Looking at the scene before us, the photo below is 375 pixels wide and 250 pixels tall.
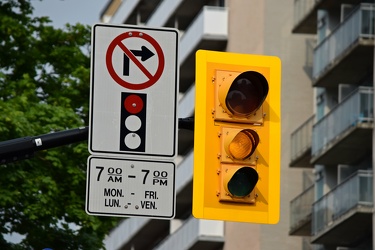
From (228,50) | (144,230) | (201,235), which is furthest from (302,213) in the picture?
(144,230)

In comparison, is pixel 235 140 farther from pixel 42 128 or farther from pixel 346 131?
pixel 346 131

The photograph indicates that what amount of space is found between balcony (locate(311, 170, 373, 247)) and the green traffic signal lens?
31.9 meters

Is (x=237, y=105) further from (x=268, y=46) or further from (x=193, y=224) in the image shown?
(x=193, y=224)

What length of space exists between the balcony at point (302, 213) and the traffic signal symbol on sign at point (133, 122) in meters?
37.3

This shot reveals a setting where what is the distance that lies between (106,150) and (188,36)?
155ft

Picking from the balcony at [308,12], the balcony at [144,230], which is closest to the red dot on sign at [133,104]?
the balcony at [308,12]

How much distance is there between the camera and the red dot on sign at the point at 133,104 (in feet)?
36.9

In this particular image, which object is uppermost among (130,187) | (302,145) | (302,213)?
(302,145)

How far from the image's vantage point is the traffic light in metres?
10.9

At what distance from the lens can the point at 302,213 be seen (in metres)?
48.9

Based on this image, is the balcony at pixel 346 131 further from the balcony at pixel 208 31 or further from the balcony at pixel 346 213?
the balcony at pixel 208 31

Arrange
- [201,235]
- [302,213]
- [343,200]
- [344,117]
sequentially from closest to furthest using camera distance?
[343,200] → [344,117] → [302,213] → [201,235]

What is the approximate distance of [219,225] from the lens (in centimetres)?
5541

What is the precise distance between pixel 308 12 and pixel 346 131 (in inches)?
220
